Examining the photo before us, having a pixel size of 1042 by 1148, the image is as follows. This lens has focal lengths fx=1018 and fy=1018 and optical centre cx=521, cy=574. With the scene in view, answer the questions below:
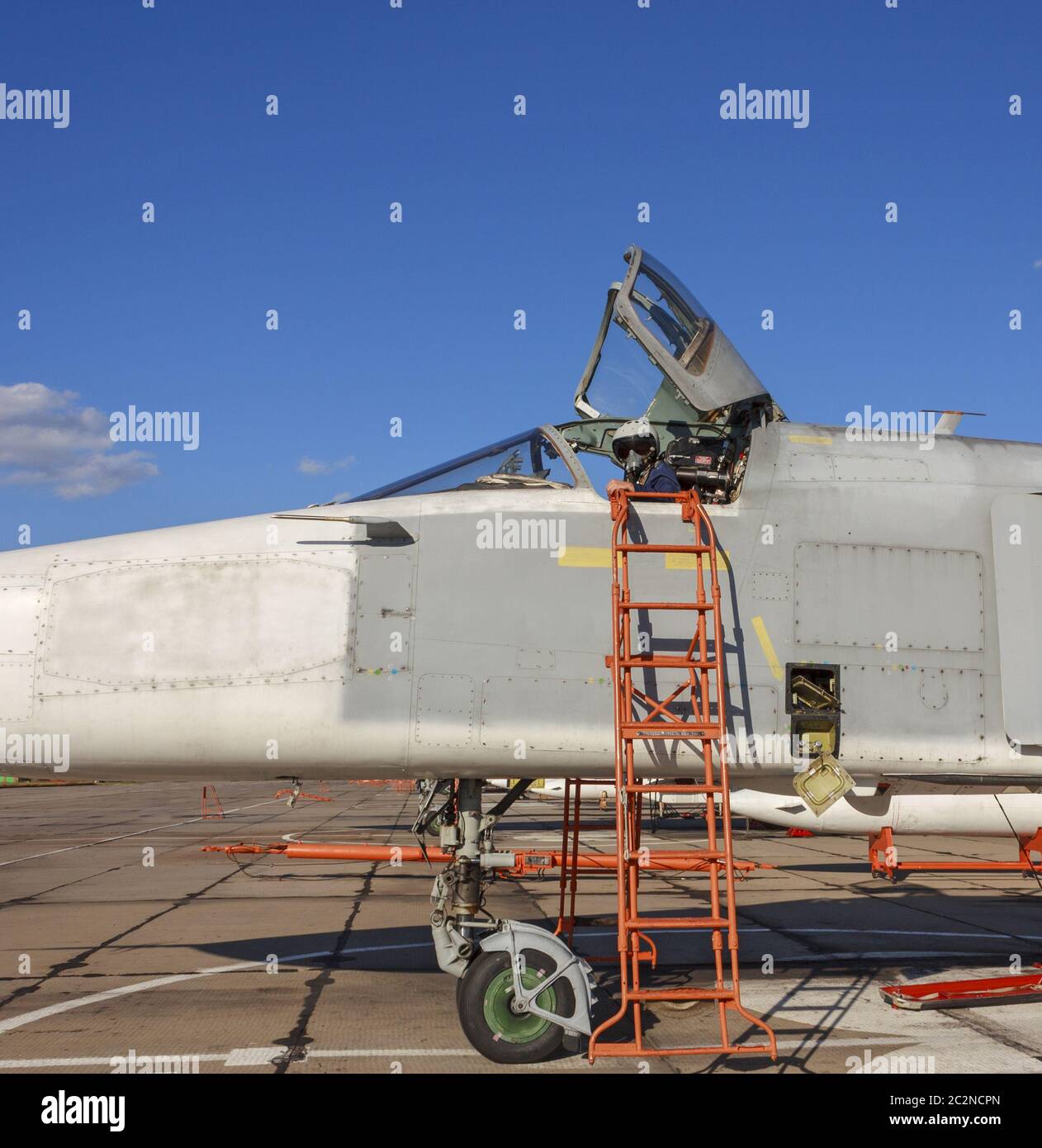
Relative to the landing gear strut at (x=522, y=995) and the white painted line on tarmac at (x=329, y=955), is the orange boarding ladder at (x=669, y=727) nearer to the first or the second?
the landing gear strut at (x=522, y=995)

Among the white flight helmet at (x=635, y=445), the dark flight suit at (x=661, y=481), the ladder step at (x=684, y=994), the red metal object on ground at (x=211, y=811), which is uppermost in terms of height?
the white flight helmet at (x=635, y=445)

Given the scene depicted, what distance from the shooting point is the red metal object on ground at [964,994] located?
24.7 feet

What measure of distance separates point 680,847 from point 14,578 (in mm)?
16428

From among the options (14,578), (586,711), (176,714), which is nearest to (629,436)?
(586,711)

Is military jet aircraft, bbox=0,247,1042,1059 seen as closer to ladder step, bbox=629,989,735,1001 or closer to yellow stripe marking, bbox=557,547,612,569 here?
yellow stripe marking, bbox=557,547,612,569

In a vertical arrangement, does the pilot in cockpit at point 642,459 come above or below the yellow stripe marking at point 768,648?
above

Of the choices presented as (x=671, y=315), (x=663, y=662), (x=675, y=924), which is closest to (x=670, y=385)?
(x=671, y=315)

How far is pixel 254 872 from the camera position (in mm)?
16703

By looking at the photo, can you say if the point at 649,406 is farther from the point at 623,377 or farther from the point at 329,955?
the point at 329,955

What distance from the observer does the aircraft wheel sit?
607 cm

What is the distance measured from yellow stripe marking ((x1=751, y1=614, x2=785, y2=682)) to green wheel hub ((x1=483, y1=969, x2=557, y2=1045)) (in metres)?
2.34

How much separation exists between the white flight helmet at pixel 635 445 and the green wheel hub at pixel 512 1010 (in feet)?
A: 10.7

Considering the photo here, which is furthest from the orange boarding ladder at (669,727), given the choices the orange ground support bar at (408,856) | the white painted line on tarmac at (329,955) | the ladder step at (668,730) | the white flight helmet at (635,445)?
the orange ground support bar at (408,856)

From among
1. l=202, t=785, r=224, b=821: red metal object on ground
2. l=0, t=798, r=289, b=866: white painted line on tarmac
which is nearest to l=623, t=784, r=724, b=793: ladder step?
l=0, t=798, r=289, b=866: white painted line on tarmac
